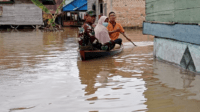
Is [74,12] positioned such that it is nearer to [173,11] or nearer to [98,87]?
[173,11]

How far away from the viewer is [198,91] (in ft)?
12.8

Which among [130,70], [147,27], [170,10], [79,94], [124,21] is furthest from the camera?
[124,21]

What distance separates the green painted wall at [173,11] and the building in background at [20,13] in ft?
62.6

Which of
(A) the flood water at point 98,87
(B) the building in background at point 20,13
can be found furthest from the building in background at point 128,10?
(A) the flood water at point 98,87

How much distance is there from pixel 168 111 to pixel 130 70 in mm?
2560

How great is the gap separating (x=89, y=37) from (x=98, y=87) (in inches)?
122

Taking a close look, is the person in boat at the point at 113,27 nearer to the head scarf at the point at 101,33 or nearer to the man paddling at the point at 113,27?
the man paddling at the point at 113,27

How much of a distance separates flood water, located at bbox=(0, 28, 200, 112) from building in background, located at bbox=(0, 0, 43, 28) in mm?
18968

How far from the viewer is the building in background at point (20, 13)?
81.3 feet

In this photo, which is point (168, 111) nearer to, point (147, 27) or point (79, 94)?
point (79, 94)

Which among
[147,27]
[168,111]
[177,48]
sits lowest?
[168,111]

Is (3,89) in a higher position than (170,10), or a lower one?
lower

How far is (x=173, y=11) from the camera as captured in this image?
5895 mm

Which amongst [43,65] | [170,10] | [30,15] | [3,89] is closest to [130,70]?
[170,10]
